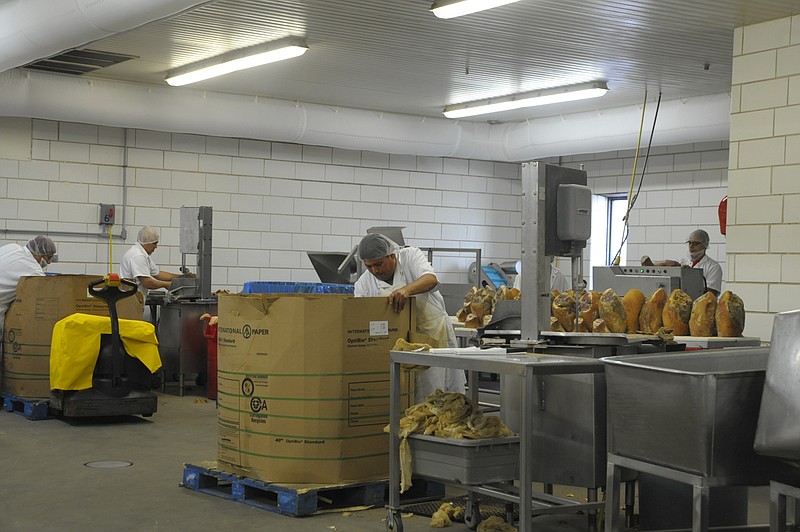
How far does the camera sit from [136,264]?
881 cm

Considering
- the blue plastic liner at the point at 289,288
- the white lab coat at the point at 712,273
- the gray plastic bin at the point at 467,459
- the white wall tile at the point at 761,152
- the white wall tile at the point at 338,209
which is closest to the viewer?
the gray plastic bin at the point at 467,459

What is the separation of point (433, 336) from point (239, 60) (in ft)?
12.6

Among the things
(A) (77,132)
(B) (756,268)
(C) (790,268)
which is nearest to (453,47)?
(B) (756,268)

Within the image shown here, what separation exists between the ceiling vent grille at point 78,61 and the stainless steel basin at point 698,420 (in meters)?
6.42

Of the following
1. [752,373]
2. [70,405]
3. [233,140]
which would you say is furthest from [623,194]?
[752,373]

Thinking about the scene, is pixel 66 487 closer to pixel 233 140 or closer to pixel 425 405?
pixel 425 405

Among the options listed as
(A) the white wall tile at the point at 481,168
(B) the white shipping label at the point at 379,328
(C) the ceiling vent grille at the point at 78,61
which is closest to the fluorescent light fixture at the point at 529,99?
(A) the white wall tile at the point at 481,168

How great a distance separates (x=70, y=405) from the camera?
6637 millimetres

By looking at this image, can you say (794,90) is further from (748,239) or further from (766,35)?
(748,239)

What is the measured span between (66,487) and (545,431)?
2.45m

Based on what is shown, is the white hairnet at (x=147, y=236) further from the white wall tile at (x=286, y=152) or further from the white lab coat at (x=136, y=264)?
the white wall tile at (x=286, y=152)

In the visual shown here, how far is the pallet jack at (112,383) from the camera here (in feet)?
21.8

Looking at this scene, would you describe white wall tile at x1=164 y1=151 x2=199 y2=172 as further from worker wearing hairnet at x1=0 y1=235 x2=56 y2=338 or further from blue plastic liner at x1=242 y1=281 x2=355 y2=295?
blue plastic liner at x1=242 y1=281 x2=355 y2=295

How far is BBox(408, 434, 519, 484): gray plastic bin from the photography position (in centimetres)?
369
